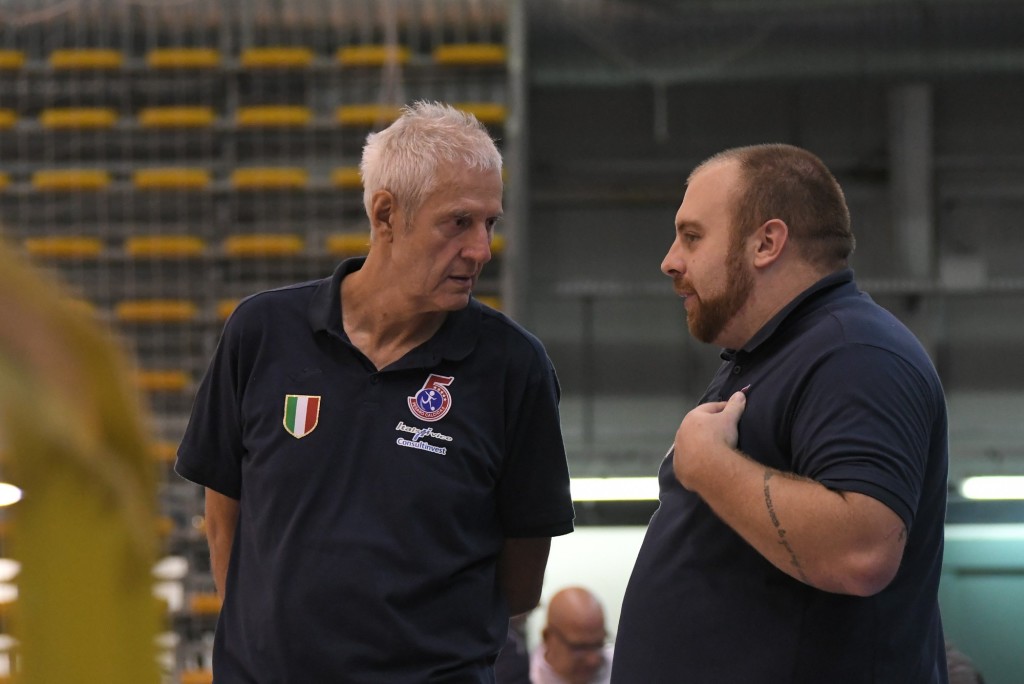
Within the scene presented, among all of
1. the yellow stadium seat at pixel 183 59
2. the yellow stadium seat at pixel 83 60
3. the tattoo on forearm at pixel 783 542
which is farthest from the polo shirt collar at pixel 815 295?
the yellow stadium seat at pixel 83 60

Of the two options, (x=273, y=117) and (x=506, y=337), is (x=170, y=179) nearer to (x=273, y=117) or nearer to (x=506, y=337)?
(x=273, y=117)

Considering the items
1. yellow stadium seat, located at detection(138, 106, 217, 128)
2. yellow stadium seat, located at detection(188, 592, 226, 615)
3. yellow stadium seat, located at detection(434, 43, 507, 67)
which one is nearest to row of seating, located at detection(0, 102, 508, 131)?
yellow stadium seat, located at detection(138, 106, 217, 128)

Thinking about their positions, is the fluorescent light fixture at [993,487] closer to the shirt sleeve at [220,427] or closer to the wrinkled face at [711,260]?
the wrinkled face at [711,260]

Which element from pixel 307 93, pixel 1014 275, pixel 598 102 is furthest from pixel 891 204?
pixel 307 93

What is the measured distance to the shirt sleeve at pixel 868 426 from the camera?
1.51m

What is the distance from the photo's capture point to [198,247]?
6.64 metres

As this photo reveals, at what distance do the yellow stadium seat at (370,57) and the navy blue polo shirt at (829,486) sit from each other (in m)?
5.34

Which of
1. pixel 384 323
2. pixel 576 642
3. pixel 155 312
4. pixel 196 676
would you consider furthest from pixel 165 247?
pixel 384 323

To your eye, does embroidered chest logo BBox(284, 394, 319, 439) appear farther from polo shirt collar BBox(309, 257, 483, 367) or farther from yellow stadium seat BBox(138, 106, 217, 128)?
yellow stadium seat BBox(138, 106, 217, 128)

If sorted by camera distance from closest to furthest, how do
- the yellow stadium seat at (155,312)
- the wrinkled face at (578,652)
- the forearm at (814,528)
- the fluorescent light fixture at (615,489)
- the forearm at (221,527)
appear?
the forearm at (814,528)
the forearm at (221,527)
the wrinkled face at (578,652)
the yellow stadium seat at (155,312)
the fluorescent light fixture at (615,489)

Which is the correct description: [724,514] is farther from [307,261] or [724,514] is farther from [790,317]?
[307,261]

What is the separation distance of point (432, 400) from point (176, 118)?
537 cm

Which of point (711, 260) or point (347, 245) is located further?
point (347, 245)

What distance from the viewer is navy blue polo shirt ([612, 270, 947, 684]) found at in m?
1.55
